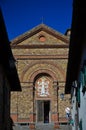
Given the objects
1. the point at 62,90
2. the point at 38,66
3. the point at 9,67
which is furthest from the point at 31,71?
the point at 9,67

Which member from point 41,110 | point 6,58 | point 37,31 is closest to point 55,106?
point 41,110

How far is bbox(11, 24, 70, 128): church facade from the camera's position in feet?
129

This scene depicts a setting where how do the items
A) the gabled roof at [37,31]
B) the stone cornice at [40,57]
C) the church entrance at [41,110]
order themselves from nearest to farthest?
the church entrance at [41,110] < the stone cornice at [40,57] < the gabled roof at [37,31]

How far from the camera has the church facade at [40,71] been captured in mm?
39438

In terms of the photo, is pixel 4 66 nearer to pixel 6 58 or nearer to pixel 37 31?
pixel 6 58

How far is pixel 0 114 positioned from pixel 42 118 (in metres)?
25.5

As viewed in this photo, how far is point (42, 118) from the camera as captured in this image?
39719 millimetres

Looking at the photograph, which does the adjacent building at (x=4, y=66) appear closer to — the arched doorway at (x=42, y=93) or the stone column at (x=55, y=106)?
the stone column at (x=55, y=106)

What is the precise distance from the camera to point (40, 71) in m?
40.3

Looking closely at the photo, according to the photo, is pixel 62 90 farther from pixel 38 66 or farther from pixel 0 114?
pixel 0 114

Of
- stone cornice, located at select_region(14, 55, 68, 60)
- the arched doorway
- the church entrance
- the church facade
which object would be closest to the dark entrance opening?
the church entrance

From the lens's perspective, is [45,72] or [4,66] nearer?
[4,66]

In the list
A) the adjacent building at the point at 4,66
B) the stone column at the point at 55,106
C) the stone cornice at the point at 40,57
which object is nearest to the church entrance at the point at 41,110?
the stone column at the point at 55,106

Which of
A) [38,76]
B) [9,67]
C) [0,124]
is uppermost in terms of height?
[38,76]
